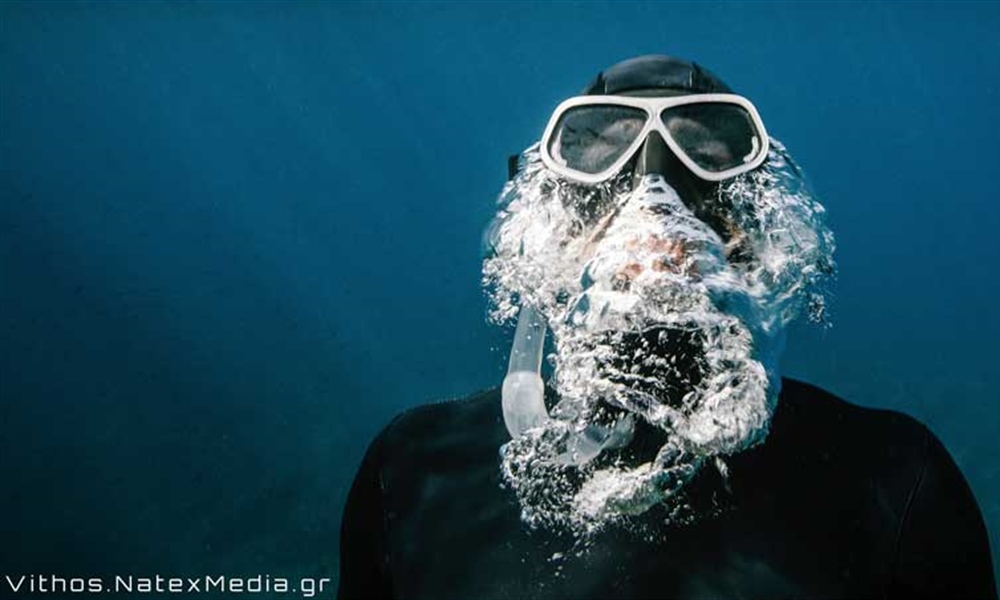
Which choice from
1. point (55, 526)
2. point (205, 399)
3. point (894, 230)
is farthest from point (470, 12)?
point (894, 230)

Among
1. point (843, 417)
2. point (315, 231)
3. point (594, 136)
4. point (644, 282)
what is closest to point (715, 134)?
point (594, 136)

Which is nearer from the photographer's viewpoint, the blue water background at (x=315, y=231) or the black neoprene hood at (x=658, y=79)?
the black neoprene hood at (x=658, y=79)

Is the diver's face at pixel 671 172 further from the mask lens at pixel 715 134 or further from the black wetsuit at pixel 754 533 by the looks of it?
the black wetsuit at pixel 754 533

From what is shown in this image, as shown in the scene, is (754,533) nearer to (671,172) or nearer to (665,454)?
(665,454)

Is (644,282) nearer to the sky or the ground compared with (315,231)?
nearer to the ground

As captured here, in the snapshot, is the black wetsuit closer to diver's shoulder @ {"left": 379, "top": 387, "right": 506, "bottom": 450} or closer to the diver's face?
diver's shoulder @ {"left": 379, "top": 387, "right": 506, "bottom": 450}

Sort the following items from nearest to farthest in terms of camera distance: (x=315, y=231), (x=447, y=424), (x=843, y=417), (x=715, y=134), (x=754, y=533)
→ (x=754, y=533)
(x=843, y=417)
(x=447, y=424)
(x=715, y=134)
(x=315, y=231)

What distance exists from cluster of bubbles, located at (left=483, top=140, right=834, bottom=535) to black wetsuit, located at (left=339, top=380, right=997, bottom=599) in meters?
0.09

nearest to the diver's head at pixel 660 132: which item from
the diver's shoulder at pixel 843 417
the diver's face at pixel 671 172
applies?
the diver's face at pixel 671 172

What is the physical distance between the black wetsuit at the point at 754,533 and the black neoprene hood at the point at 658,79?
3.11ft

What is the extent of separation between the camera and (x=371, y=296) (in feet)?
178

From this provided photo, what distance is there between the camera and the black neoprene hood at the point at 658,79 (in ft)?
7.25

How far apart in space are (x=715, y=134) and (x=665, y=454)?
994mm

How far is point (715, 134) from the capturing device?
2.15m
